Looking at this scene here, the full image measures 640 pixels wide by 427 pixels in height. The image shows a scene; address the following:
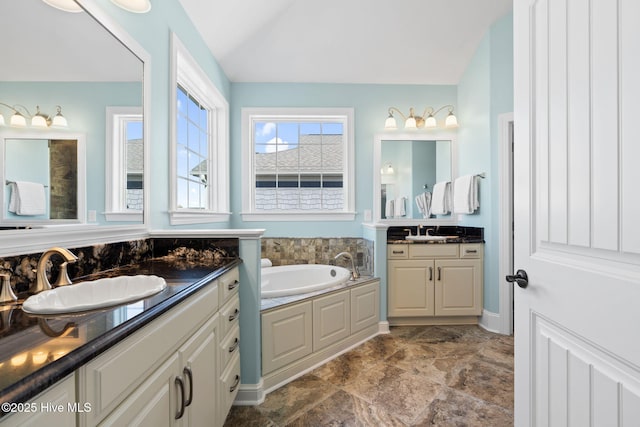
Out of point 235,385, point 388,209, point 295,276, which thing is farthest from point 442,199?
point 235,385

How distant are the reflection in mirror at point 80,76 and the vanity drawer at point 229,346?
82 cm

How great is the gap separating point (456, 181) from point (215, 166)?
8.74 feet

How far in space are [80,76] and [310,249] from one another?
2471 mm

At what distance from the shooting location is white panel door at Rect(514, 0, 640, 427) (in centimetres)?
63

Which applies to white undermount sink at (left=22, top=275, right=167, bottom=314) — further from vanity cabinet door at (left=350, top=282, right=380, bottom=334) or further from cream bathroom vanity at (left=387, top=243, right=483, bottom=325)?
cream bathroom vanity at (left=387, top=243, right=483, bottom=325)

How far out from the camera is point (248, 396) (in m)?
1.79

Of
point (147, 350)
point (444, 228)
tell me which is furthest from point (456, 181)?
point (147, 350)

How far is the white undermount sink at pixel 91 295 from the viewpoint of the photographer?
810 mm

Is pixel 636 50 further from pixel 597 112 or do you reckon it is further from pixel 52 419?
pixel 52 419

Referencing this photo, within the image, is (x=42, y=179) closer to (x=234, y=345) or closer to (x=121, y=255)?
(x=121, y=255)

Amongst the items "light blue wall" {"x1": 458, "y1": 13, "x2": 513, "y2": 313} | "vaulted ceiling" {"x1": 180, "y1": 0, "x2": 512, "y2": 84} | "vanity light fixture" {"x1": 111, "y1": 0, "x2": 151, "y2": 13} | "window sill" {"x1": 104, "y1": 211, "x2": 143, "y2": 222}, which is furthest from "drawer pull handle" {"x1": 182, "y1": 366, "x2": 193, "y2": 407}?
"light blue wall" {"x1": 458, "y1": 13, "x2": 513, "y2": 313}

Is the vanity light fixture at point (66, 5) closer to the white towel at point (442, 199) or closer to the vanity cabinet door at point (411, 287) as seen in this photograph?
the vanity cabinet door at point (411, 287)

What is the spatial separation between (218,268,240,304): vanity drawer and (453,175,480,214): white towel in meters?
2.47

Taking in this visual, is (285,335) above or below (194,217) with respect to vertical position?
below
